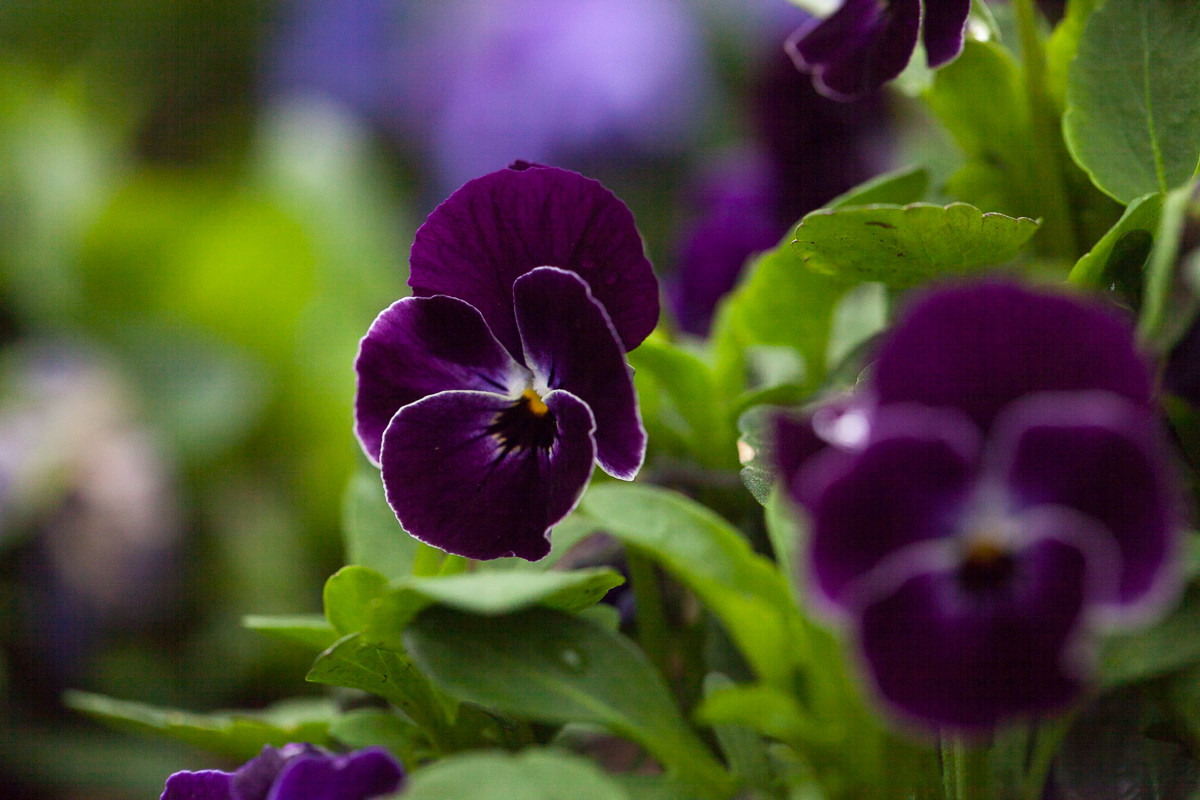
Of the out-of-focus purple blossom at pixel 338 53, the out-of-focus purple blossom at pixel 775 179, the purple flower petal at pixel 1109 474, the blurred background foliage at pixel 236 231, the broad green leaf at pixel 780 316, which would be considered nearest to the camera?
the purple flower petal at pixel 1109 474

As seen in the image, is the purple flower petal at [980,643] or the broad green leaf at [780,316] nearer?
the purple flower petal at [980,643]

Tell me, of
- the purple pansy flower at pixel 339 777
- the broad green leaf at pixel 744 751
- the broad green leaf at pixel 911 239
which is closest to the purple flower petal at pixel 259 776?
the purple pansy flower at pixel 339 777

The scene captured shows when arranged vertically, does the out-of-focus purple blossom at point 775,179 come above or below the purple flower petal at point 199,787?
above

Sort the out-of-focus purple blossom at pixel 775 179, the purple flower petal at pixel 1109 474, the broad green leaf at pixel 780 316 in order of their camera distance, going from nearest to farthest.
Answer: the purple flower petal at pixel 1109 474 < the broad green leaf at pixel 780 316 < the out-of-focus purple blossom at pixel 775 179

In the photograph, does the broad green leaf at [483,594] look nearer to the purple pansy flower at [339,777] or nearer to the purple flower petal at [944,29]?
the purple pansy flower at [339,777]

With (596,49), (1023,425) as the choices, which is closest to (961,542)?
(1023,425)

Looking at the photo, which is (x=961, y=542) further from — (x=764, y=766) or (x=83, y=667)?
(x=83, y=667)
